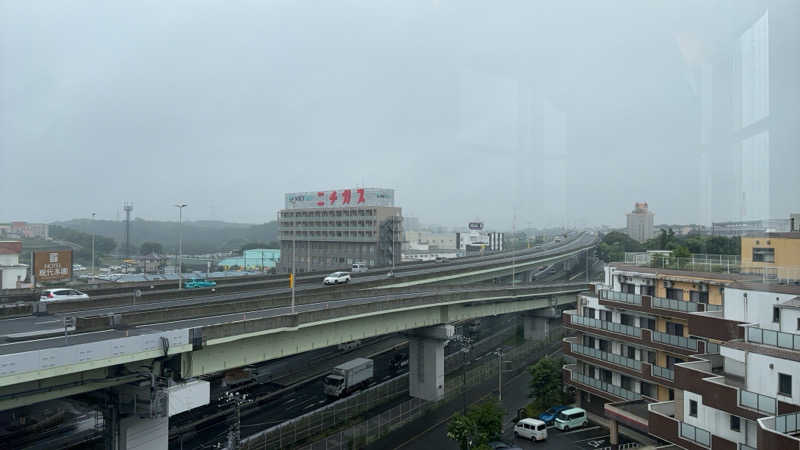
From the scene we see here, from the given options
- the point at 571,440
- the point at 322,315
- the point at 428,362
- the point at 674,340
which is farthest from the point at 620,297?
the point at 322,315

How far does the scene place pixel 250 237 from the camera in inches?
3105

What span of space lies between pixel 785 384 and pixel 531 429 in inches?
336

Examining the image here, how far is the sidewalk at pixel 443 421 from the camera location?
15.1 meters

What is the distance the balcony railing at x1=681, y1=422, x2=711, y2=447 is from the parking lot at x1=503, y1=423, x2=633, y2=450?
17.7 ft

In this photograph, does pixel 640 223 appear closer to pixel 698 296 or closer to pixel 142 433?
pixel 698 296

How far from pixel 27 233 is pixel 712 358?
5952cm

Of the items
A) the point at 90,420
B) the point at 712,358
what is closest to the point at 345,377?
the point at 90,420

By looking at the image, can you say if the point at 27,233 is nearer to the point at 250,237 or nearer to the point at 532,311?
the point at 250,237

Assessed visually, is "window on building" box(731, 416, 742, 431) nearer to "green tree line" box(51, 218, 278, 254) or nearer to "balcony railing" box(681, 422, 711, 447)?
"balcony railing" box(681, 422, 711, 447)

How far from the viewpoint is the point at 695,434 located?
9.53 m

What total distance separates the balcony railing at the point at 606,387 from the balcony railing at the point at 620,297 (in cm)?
281

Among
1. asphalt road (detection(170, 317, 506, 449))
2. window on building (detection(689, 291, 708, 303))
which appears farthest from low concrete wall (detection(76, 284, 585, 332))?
window on building (detection(689, 291, 708, 303))

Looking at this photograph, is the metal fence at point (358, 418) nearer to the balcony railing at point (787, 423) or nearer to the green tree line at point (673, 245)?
the green tree line at point (673, 245)

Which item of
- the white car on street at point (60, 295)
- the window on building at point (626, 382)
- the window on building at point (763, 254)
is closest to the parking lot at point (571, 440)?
the window on building at point (626, 382)
